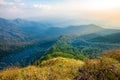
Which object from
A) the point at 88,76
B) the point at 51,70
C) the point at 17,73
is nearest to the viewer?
the point at 88,76

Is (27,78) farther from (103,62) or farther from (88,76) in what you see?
(103,62)

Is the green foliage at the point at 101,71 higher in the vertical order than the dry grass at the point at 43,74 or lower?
higher

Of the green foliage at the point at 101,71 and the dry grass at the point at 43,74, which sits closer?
the green foliage at the point at 101,71

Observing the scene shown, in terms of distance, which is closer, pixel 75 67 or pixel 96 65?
pixel 96 65

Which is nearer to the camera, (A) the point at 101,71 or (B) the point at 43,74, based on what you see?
(A) the point at 101,71

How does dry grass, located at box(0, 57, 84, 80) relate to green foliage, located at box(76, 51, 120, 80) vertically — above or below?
below

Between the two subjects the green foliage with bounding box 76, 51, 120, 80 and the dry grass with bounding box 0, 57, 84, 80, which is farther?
the dry grass with bounding box 0, 57, 84, 80

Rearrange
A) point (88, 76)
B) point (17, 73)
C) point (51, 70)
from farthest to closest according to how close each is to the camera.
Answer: point (51, 70)
point (17, 73)
point (88, 76)

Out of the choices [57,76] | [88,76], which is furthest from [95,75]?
[57,76]

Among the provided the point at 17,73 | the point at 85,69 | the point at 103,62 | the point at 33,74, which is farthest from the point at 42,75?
the point at 103,62

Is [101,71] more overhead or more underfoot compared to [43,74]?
more overhead
